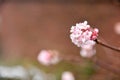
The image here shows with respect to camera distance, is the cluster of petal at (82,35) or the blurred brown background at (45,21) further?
the blurred brown background at (45,21)

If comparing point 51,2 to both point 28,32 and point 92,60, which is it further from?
point 92,60

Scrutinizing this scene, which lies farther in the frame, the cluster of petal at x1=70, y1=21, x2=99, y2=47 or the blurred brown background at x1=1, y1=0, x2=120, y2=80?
the blurred brown background at x1=1, y1=0, x2=120, y2=80

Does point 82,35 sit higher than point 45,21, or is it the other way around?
point 45,21

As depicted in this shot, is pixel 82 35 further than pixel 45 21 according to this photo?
No

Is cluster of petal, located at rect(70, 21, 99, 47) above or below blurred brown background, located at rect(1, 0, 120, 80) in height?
below

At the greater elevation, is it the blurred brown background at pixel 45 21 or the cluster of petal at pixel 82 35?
the blurred brown background at pixel 45 21

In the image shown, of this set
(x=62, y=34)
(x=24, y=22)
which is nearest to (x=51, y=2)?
(x=24, y=22)

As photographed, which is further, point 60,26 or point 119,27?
point 60,26

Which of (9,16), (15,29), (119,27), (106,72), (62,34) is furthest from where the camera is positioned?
(9,16)
